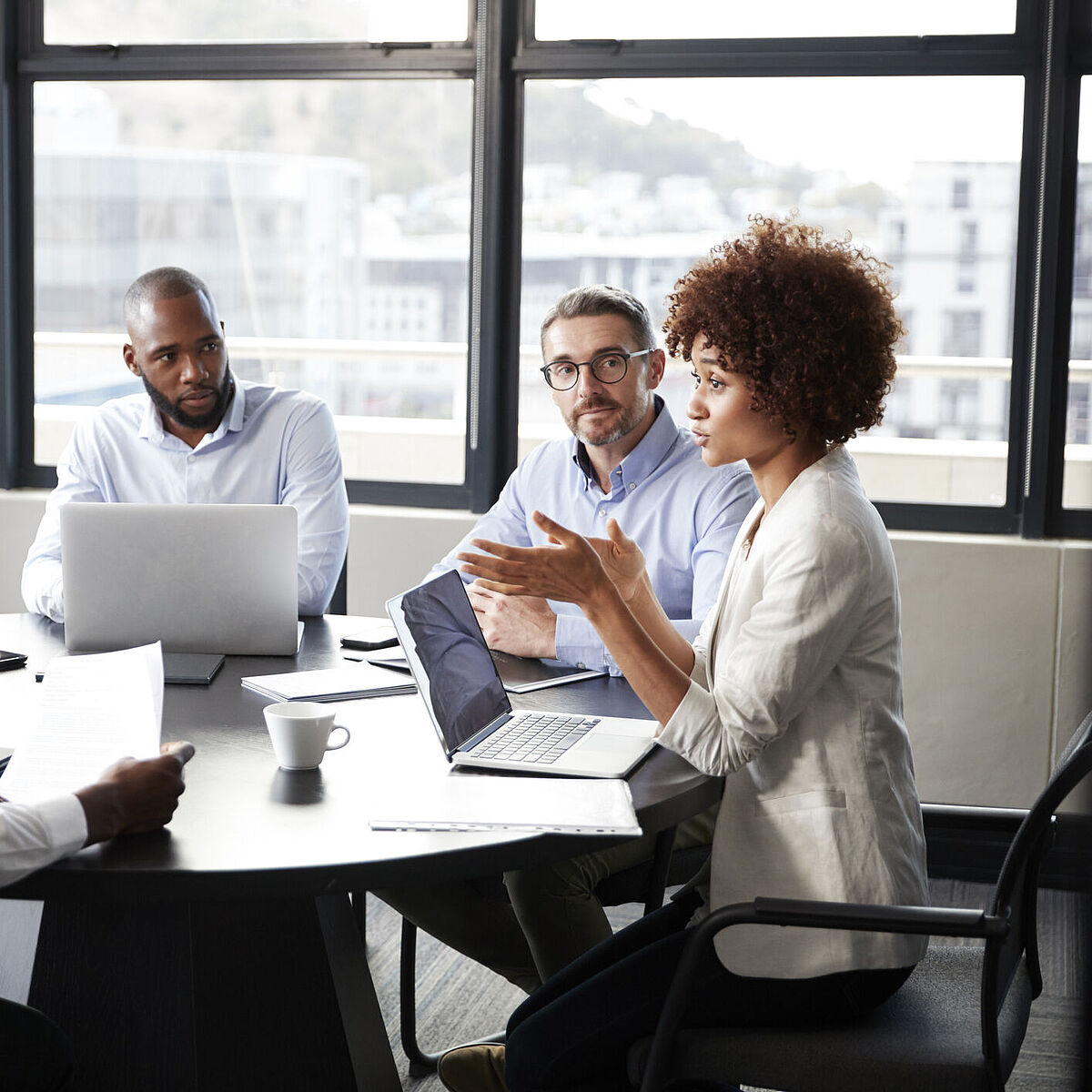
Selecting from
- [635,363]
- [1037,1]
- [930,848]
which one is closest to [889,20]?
[1037,1]

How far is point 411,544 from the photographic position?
3.64 meters

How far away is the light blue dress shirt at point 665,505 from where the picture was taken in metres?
2.34

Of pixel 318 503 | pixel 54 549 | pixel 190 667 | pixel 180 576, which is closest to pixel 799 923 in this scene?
pixel 190 667

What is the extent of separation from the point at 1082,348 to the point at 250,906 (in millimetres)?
2737

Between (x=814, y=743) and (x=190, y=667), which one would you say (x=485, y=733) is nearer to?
(x=814, y=743)

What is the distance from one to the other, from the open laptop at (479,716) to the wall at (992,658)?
1850mm

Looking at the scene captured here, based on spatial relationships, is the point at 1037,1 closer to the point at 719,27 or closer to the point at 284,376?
the point at 719,27

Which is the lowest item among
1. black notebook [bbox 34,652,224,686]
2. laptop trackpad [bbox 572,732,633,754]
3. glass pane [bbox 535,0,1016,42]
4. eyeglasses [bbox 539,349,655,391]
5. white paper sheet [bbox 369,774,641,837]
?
white paper sheet [bbox 369,774,641,837]

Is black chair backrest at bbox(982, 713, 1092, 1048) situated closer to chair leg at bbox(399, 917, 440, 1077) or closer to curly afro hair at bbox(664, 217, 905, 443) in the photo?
curly afro hair at bbox(664, 217, 905, 443)

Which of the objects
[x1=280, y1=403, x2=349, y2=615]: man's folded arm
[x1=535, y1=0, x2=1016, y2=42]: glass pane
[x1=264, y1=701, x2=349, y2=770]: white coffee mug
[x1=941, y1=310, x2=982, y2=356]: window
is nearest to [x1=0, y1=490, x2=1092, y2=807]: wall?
[x1=941, y1=310, x2=982, y2=356]: window

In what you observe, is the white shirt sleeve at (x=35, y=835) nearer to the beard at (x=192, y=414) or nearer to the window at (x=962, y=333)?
the beard at (x=192, y=414)

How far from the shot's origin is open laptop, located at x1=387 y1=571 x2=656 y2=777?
5.14 ft

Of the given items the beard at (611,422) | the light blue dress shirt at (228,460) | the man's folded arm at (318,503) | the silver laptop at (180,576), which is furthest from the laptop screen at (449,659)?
the light blue dress shirt at (228,460)

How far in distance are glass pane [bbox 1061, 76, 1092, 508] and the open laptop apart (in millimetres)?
2168
